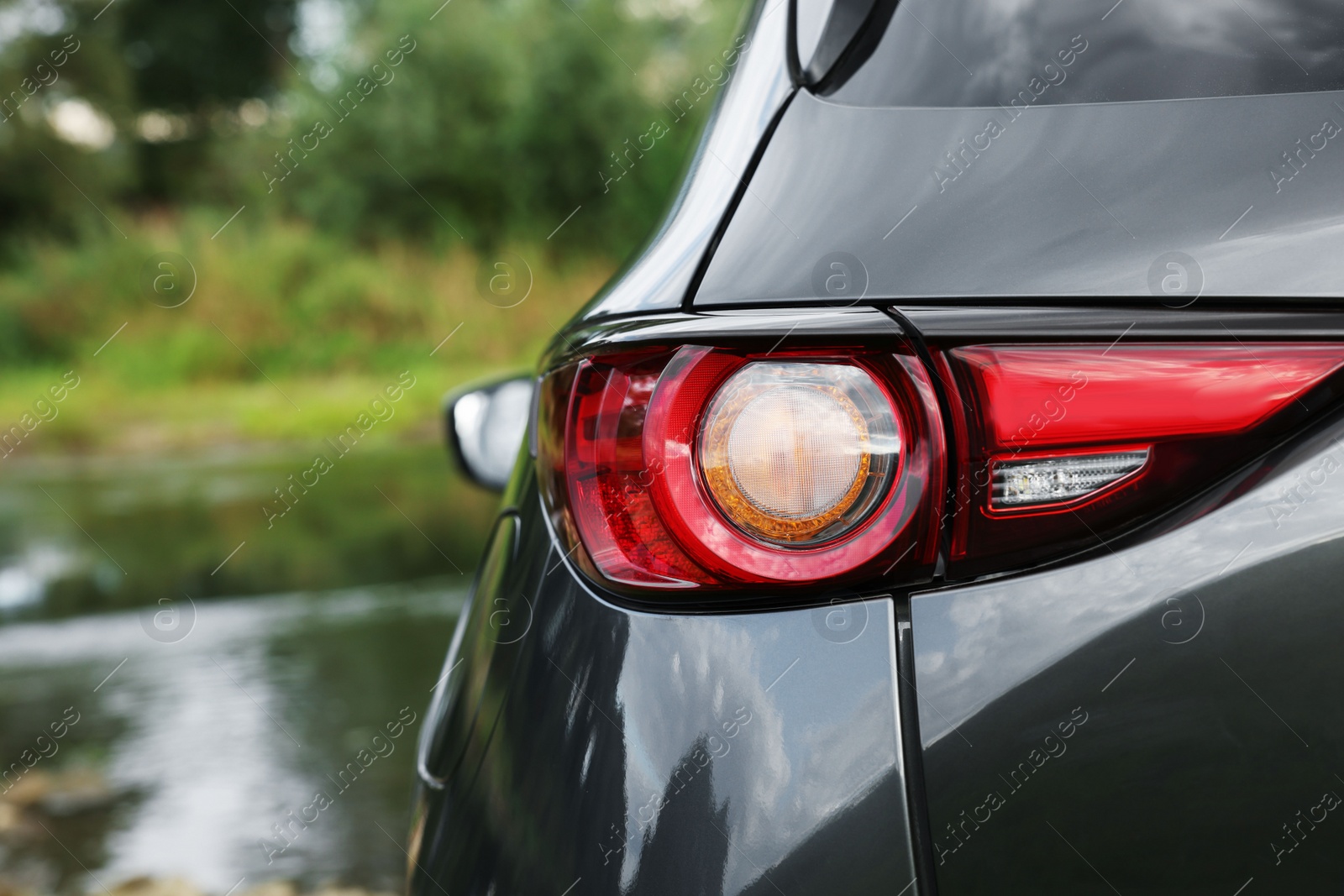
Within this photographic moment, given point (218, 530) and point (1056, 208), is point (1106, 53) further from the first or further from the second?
point (218, 530)

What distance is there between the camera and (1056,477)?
2.99 feet

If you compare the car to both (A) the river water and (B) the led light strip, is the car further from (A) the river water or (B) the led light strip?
(A) the river water

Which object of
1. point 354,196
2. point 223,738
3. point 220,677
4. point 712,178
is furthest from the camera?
point 354,196

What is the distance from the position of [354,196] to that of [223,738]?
583 inches

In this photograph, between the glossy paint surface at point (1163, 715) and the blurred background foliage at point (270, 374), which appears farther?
the blurred background foliage at point (270, 374)

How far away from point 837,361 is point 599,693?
342 millimetres

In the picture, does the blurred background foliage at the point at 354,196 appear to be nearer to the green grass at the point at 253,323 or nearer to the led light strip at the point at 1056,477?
the green grass at the point at 253,323

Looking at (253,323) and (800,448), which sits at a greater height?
(253,323)

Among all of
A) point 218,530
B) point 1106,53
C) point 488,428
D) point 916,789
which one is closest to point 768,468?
point 916,789

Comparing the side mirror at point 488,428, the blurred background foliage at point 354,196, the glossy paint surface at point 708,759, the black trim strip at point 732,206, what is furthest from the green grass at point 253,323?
the glossy paint surface at point 708,759

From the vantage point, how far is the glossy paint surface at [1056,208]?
90cm

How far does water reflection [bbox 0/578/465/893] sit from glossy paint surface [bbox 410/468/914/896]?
196cm

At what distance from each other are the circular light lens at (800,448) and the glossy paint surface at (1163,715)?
0.14m

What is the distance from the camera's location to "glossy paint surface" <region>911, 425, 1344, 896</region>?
842 mm
